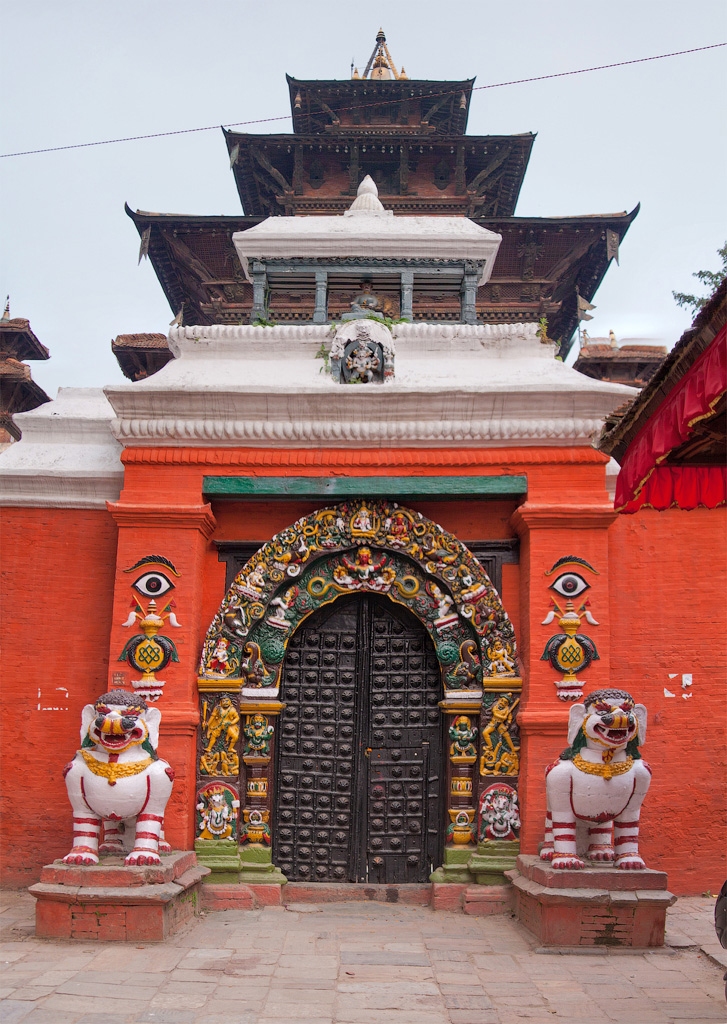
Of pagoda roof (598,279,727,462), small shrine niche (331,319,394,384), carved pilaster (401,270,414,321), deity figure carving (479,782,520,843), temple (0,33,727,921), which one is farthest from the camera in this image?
carved pilaster (401,270,414,321)

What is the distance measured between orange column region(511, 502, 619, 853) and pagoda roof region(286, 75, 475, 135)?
12005 mm

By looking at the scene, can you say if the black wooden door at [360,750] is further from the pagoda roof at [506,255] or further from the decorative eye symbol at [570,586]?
the pagoda roof at [506,255]

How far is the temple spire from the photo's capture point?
1836 centimetres

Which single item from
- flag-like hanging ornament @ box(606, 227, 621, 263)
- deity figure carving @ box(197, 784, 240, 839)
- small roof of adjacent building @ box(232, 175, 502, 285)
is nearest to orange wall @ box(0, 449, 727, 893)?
deity figure carving @ box(197, 784, 240, 839)

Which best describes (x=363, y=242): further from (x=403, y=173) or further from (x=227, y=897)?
(x=403, y=173)

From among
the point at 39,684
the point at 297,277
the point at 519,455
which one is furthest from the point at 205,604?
the point at 297,277

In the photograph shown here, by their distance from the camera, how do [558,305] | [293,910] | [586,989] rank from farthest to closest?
[558,305]
[293,910]
[586,989]

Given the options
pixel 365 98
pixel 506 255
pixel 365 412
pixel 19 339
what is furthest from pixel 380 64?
pixel 365 412

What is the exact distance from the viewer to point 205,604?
7.02m

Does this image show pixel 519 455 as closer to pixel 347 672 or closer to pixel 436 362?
pixel 436 362

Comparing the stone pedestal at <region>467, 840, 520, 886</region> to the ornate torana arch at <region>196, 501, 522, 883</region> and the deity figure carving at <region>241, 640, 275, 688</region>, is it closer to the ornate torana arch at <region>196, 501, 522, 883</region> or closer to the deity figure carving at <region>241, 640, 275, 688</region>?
the ornate torana arch at <region>196, 501, 522, 883</region>

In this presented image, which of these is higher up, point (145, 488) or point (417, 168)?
point (417, 168)

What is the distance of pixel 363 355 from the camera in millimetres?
7160

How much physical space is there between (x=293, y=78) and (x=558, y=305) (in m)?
6.63
